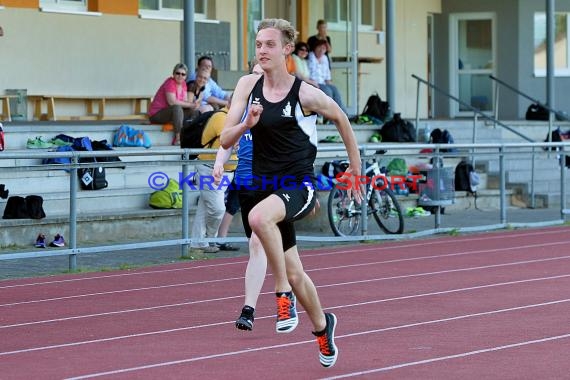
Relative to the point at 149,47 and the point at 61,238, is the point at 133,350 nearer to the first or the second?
the point at 61,238

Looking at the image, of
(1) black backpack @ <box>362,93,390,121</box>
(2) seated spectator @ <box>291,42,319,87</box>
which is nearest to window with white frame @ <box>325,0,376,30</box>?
(1) black backpack @ <box>362,93,390,121</box>

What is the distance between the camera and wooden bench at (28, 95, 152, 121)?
20.7 metres

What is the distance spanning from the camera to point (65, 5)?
21.6 metres

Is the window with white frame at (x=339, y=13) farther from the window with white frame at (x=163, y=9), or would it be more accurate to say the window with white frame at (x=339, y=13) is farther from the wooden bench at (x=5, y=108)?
the wooden bench at (x=5, y=108)

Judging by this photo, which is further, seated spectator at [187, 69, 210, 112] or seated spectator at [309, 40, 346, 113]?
seated spectator at [309, 40, 346, 113]

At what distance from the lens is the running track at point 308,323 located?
7770mm

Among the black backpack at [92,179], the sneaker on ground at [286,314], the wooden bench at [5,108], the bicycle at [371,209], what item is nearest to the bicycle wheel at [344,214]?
the bicycle at [371,209]

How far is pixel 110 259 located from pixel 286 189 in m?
7.20

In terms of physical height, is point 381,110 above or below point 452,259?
above

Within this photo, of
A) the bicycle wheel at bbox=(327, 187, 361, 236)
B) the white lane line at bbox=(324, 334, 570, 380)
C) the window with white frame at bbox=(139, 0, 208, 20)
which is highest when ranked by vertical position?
the window with white frame at bbox=(139, 0, 208, 20)

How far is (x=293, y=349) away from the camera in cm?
841

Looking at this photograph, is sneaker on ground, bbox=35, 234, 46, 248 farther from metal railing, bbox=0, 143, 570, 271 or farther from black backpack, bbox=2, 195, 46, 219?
metal railing, bbox=0, 143, 570, 271

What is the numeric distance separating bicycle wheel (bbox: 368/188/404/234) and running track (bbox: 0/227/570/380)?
2302mm

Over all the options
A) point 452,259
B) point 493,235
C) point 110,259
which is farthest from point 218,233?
point 493,235
